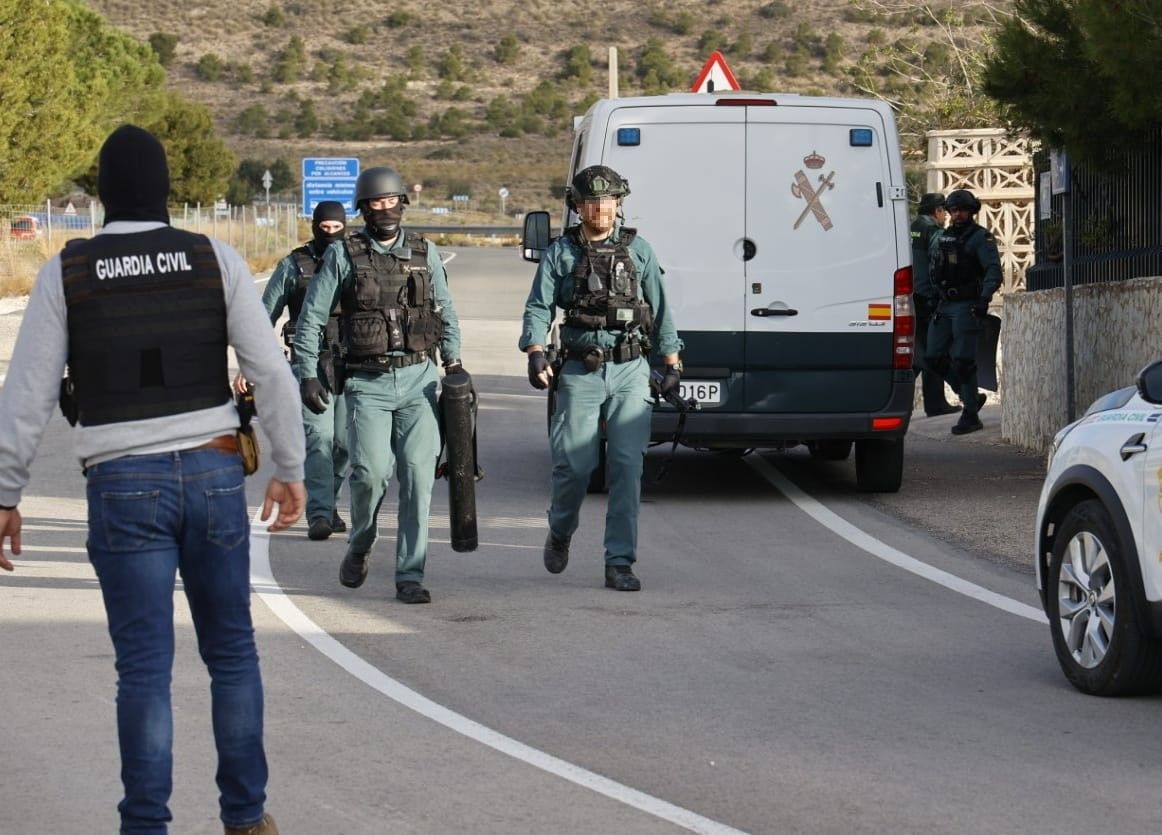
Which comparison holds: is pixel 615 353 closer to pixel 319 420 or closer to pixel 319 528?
pixel 319 420

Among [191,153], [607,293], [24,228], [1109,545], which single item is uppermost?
[191,153]

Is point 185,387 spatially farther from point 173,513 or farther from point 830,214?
point 830,214

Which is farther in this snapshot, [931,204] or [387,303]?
[931,204]

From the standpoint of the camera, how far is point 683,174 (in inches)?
496

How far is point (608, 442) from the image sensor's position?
32.4 feet

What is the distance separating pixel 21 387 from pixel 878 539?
23.9 ft

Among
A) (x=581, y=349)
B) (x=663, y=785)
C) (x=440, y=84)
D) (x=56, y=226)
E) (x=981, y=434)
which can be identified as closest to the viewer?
(x=663, y=785)

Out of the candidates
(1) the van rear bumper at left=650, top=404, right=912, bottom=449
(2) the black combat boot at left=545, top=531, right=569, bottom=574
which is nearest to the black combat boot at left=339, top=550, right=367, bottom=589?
(2) the black combat boot at left=545, top=531, right=569, bottom=574

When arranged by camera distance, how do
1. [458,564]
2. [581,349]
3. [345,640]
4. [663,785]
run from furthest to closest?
[458,564], [581,349], [345,640], [663,785]

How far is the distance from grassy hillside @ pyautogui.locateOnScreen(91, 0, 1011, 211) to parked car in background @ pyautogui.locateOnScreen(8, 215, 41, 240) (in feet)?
194

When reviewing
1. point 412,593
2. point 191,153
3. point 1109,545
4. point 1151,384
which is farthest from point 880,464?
point 191,153

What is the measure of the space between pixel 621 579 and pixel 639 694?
235cm

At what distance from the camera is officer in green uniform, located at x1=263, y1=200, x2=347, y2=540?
1139cm

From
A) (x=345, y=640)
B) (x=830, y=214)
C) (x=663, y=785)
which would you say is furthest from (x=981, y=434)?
(x=663, y=785)
